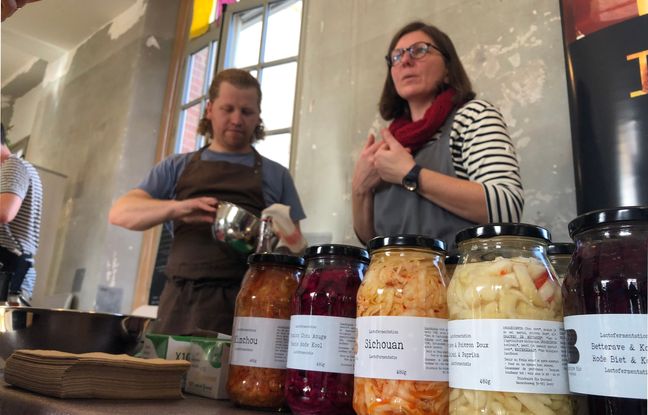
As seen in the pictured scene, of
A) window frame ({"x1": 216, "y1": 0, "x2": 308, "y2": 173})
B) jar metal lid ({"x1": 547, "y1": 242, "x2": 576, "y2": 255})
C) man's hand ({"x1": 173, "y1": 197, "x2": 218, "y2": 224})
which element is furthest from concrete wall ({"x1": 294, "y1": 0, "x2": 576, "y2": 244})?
jar metal lid ({"x1": 547, "y1": 242, "x2": 576, "y2": 255})

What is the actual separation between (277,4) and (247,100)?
4.15 feet

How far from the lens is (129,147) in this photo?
9.68ft

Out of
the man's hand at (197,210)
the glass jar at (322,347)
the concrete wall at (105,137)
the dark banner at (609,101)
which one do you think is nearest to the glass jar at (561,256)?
the glass jar at (322,347)

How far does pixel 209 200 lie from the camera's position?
48.8 inches

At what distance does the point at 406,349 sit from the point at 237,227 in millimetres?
781

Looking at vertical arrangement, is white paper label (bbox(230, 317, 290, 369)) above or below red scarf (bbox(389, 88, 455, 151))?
below

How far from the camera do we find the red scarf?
1.07m

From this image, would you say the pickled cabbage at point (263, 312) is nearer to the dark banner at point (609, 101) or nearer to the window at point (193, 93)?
the dark banner at point (609, 101)

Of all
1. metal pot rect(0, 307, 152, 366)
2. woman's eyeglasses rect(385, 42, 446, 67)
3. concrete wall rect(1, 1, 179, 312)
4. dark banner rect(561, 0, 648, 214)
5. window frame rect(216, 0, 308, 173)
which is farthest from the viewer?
concrete wall rect(1, 1, 179, 312)

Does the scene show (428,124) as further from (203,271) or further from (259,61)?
(259,61)

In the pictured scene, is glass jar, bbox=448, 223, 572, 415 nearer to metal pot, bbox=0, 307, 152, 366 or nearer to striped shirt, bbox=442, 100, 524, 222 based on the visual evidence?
striped shirt, bbox=442, 100, 524, 222

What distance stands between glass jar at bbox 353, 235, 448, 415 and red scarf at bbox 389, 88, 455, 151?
2.06ft

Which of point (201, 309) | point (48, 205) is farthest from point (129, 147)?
point (201, 309)

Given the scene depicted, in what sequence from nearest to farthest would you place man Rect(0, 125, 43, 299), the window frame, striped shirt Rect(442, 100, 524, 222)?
striped shirt Rect(442, 100, 524, 222) < man Rect(0, 125, 43, 299) < the window frame
